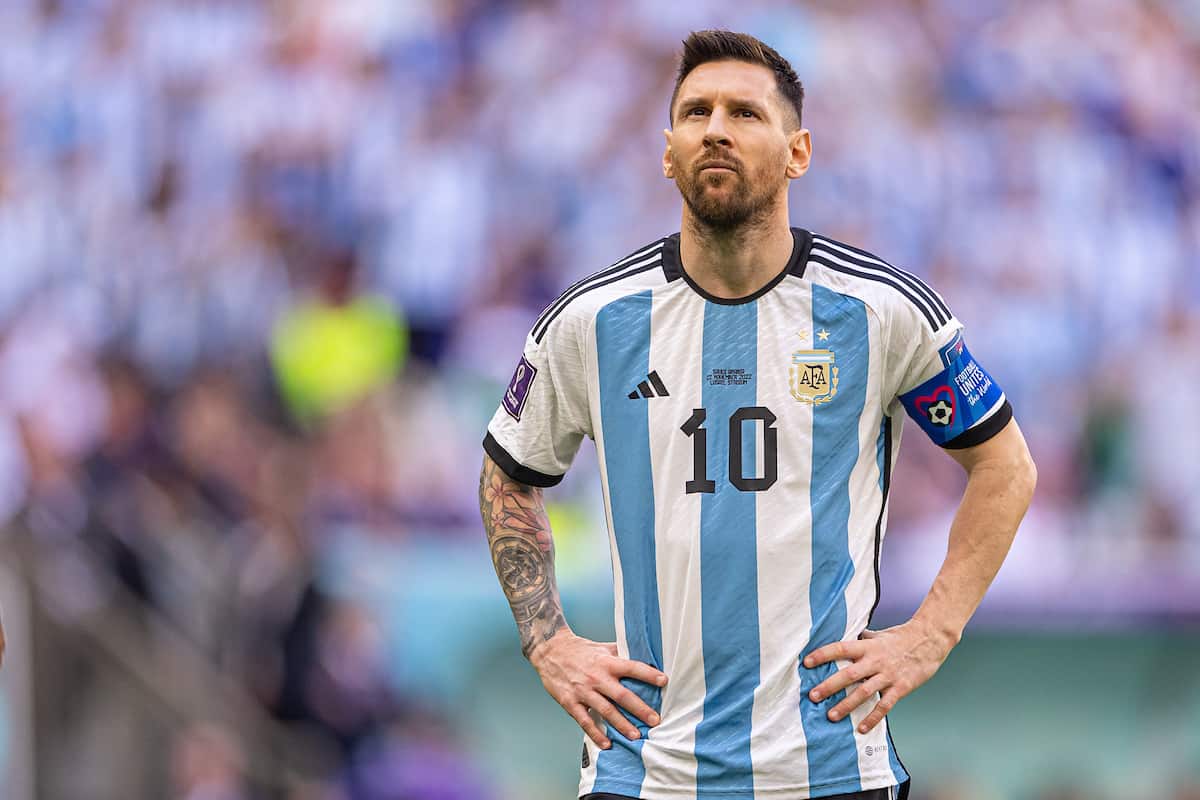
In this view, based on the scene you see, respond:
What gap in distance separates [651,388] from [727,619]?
0.57 metres

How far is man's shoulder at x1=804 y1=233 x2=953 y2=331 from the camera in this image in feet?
13.5

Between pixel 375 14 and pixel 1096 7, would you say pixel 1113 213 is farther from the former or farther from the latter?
pixel 375 14

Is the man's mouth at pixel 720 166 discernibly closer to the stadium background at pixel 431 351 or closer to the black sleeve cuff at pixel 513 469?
the black sleeve cuff at pixel 513 469

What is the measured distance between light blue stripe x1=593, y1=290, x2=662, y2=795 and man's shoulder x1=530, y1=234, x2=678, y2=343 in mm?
30

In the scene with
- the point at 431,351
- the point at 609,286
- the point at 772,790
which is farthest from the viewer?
the point at 431,351

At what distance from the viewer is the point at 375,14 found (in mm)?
13000

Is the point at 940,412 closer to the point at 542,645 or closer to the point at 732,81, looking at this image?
the point at 732,81

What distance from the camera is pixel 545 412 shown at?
4.40m

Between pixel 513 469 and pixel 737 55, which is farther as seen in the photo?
pixel 513 469

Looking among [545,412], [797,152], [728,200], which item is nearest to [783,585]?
[545,412]

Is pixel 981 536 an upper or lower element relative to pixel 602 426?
lower

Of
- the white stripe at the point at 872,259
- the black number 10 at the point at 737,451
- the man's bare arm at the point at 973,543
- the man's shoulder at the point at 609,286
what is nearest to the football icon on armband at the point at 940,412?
the man's bare arm at the point at 973,543

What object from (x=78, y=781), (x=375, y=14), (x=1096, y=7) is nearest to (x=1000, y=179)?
(x=1096, y=7)

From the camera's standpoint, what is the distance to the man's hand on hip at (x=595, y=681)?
412cm
